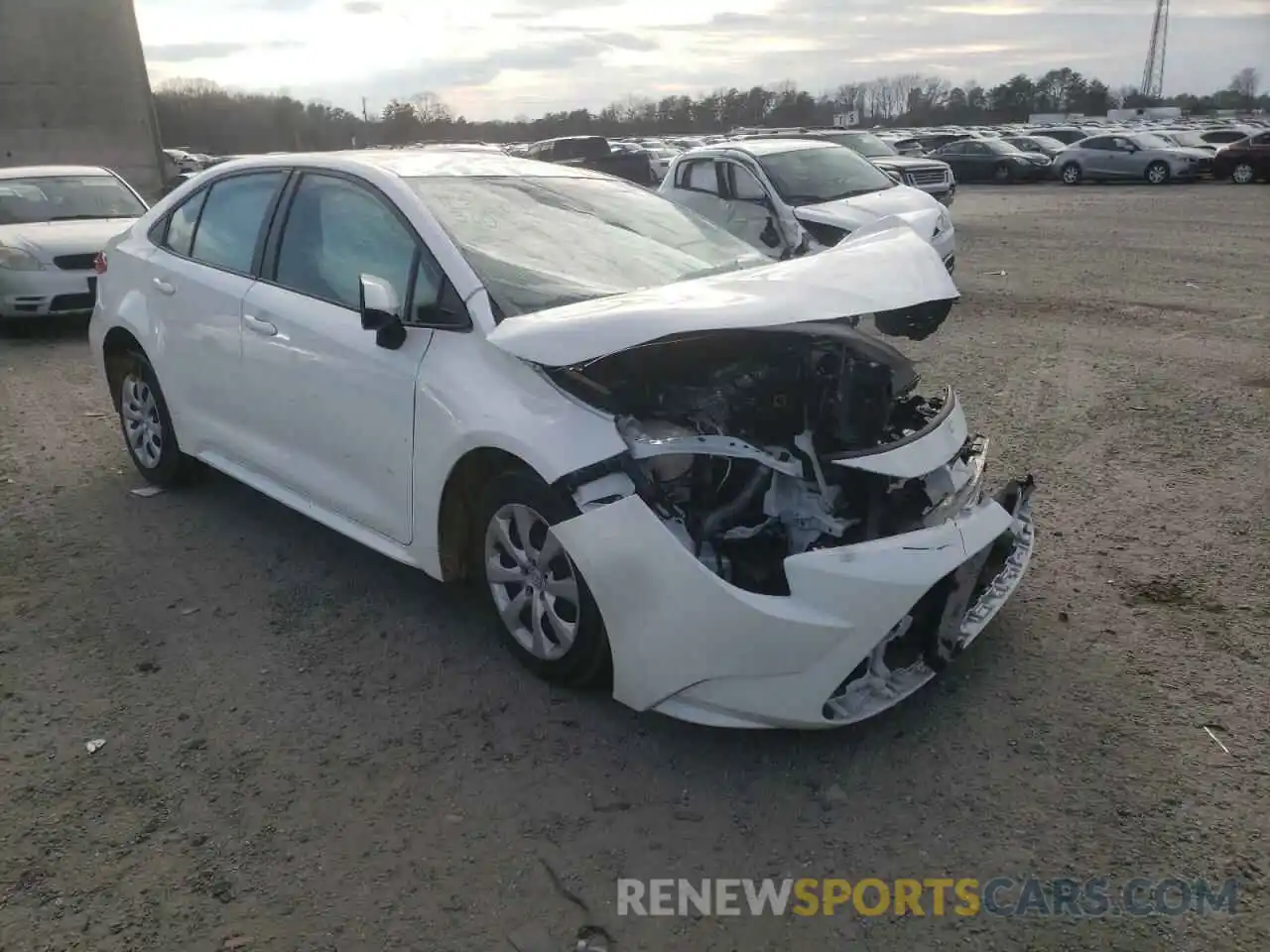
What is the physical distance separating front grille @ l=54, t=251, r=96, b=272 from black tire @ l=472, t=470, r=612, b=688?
7.76 metres

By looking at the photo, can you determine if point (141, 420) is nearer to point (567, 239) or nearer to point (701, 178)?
point (567, 239)

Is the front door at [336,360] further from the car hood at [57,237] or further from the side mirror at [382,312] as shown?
the car hood at [57,237]

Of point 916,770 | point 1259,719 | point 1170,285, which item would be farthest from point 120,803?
point 1170,285

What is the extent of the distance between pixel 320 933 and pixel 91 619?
2208 millimetres

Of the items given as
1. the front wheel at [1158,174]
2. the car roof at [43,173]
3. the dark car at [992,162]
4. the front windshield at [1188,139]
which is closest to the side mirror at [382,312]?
the car roof at [43,173]

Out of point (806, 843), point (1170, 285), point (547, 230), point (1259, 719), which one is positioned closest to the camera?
point (806, 843)

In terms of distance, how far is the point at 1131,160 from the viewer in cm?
2805

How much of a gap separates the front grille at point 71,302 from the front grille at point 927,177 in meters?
11.5

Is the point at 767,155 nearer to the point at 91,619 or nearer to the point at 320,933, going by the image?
the point at 91,619

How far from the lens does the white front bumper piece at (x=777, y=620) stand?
289 centimetres

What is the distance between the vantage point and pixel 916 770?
3.08 m

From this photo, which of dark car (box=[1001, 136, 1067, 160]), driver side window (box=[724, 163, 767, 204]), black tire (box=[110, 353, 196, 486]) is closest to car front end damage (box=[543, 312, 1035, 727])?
black tire (box=[110, 353, 196, 486])

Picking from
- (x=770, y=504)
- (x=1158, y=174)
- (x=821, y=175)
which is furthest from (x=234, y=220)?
(x=1158, y=174)

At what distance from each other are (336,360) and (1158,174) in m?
29.4
